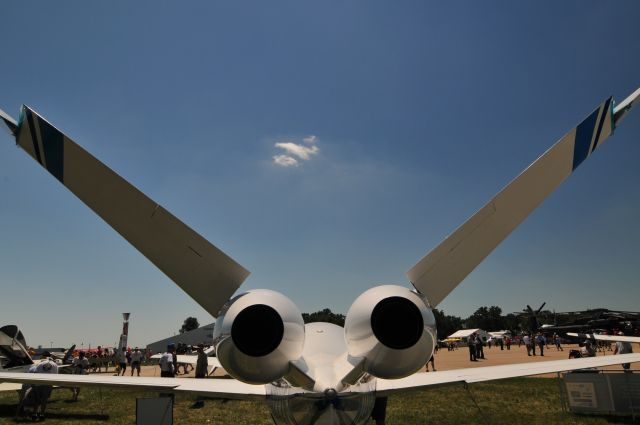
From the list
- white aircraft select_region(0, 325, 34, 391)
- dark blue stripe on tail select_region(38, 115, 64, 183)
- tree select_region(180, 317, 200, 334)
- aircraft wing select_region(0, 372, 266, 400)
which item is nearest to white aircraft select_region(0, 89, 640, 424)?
dark blue stripe on tail select_region(38, 115, 64, 183)

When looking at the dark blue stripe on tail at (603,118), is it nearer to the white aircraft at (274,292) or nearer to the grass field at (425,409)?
the white aircraft at (274,292)

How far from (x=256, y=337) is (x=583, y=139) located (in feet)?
12.3

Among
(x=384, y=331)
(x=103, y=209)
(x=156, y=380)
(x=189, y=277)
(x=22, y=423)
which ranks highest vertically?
(x=103, y=209)

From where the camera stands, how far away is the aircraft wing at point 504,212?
4109 mm

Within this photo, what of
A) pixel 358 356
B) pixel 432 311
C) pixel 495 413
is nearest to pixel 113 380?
pixel 358 356

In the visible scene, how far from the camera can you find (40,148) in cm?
342

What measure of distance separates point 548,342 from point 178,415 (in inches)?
2339

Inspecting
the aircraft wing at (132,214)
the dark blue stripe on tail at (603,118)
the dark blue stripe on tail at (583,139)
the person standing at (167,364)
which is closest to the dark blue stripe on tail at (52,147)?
the aircraft wing at (132,214)

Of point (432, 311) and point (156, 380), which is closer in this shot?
point (432, 311)

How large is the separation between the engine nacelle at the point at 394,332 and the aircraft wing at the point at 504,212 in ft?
1.02

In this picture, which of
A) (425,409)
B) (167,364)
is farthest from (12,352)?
(425,409)

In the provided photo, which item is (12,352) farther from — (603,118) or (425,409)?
(603,118)

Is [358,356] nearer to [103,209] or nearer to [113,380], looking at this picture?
[103,209]

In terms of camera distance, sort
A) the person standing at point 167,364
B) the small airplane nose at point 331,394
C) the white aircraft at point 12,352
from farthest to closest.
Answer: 1. the white aircraft at point 12,352
2. the person standing at point 167,364
3. the small airplane nose at point 331,394
